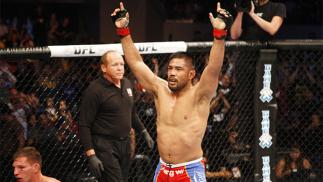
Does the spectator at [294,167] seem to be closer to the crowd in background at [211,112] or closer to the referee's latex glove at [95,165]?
the crowd in background at [211,112]

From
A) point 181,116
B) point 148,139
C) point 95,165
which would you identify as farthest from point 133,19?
point 181,116

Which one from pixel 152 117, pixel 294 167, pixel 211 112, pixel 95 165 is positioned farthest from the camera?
pixel 294 167

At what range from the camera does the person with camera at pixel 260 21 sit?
17.5ft

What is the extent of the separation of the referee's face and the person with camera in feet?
3.64

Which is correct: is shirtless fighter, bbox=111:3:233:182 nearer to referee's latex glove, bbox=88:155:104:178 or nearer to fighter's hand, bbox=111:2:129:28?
fighter's hand, bbox=111:2:129:28

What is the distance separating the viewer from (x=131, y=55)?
435cm

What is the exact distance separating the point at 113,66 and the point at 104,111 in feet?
1.09

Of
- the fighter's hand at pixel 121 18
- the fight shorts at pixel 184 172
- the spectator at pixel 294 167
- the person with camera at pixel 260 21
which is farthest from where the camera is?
the spectator at pixel 294 167

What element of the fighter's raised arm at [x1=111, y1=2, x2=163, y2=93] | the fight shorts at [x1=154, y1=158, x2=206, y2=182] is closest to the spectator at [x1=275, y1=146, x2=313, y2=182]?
the fight shorts at [x1=154, y1=158, x2=206, y2=182]

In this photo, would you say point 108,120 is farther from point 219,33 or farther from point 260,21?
point 260,21

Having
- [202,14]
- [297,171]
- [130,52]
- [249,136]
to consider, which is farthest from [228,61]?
[202,14]

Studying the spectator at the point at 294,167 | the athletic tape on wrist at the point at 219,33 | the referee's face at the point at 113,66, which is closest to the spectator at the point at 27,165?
the referee's face at the point at 113,66

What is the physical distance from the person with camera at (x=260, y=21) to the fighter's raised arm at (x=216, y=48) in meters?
1.33

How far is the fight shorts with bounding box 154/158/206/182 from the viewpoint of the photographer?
4.16m
